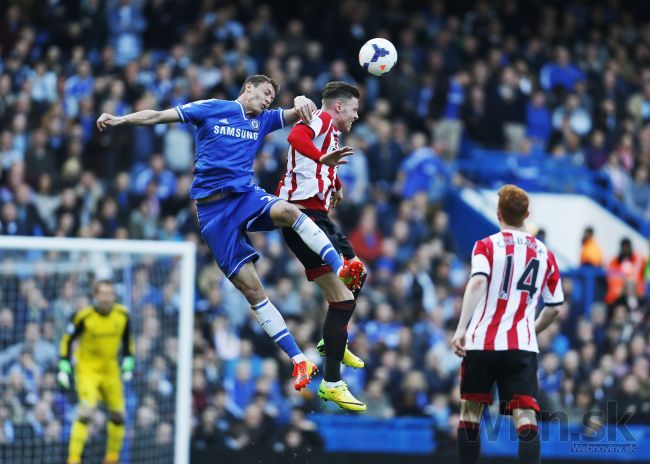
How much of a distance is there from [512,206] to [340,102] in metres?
1.75

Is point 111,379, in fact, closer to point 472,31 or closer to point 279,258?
point 279,258

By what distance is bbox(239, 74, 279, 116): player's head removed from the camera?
418 inches

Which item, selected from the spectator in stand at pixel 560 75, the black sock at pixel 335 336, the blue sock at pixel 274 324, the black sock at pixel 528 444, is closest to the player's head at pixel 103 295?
the blue sock at pixel 274 324

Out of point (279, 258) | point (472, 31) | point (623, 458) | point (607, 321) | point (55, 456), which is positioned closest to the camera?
point (55, 456)

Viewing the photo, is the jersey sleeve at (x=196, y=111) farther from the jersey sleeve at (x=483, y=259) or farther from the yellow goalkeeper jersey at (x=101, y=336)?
the yellow goalkeeper jersey at (x=101, y=336)

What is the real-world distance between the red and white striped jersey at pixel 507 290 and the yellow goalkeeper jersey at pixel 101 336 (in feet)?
18.4

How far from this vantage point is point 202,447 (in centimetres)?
1481

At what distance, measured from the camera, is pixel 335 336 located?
10648 mm

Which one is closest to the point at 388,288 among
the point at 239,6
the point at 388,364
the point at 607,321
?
the point at 388,364

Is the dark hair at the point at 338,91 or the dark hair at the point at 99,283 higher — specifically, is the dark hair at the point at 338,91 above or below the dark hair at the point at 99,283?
above

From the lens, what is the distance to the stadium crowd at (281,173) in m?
15.2

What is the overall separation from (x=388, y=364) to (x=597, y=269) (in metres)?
3.81

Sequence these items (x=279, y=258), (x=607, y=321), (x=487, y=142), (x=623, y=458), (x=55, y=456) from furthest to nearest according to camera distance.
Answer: (x=487, y=142)
(x=607, y=321)
(x=279, y=258)
(x=623, y=458)
(x=55, y=456)

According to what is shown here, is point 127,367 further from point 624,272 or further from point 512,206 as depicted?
point 624,272
